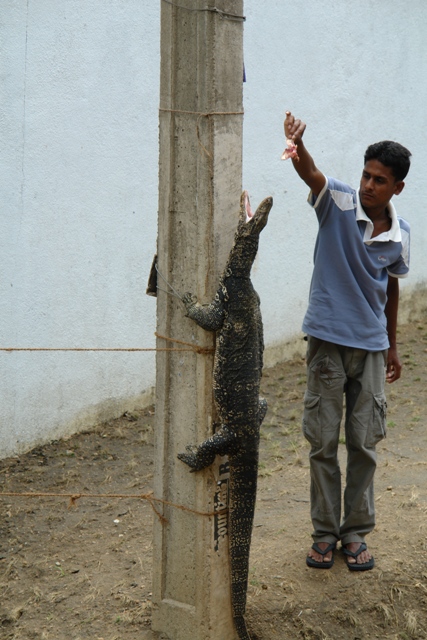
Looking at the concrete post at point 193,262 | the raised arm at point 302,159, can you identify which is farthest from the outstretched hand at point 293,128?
the concrete post at point 193,262

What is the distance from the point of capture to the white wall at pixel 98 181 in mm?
5648

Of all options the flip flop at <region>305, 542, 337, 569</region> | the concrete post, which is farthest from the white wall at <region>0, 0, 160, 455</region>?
the flip flop at <region>305, 542, 337, 569</region>

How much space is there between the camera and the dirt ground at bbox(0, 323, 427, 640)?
3918 millimetres

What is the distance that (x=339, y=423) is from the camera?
413cm

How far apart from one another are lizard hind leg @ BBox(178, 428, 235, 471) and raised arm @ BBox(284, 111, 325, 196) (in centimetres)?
120

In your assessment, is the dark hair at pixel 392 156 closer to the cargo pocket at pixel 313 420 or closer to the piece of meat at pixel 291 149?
the piece of meat at pixel 291 149

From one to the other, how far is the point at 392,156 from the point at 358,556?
6.47 ft

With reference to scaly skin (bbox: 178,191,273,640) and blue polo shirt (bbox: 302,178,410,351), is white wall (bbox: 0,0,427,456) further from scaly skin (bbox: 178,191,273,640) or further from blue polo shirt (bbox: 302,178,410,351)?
scaly skin (bbox: 178,191,273,640)

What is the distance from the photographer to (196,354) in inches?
137

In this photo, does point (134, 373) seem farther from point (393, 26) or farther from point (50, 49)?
point (393, 26)

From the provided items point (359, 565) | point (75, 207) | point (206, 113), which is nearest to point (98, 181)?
point (75, 207)

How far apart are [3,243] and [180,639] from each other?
3.00 meters

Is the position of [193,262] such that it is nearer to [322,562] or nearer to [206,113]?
[206,113]

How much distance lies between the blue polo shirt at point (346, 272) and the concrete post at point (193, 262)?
70cm
